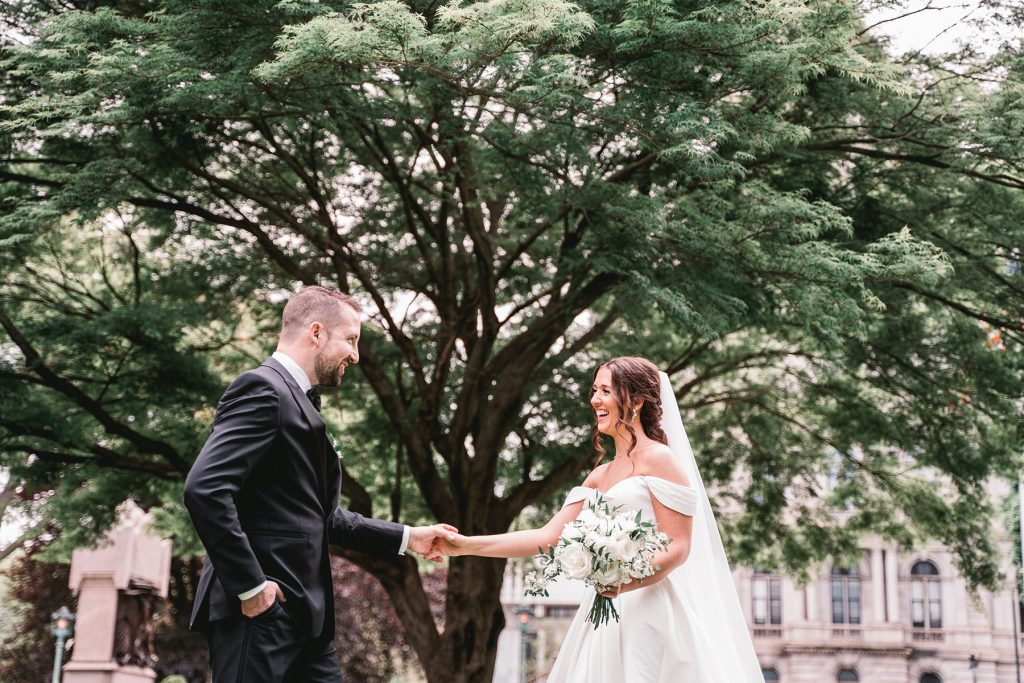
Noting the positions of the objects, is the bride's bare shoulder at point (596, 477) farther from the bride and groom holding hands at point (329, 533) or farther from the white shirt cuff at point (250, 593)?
the white shirt cuff at point (250, 593)

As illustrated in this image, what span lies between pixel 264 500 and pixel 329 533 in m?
0.87

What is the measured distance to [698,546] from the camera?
555 centimetres

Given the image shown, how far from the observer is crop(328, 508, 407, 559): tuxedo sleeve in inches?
205

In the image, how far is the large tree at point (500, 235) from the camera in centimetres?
967

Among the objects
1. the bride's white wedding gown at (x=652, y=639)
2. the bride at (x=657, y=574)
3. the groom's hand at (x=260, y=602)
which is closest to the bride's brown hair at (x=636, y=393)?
the bride at (x=657, y=574)

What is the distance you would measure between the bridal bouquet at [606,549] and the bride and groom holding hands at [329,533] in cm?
9

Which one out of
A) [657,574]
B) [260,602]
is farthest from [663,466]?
[260,602]

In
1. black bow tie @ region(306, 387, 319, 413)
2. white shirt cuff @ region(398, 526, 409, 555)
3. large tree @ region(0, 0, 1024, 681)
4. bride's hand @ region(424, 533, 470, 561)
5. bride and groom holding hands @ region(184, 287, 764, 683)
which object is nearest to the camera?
bride and groom holding hands @ region(184, 287, 764, 683)

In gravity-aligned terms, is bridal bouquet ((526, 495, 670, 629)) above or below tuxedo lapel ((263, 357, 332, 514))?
below

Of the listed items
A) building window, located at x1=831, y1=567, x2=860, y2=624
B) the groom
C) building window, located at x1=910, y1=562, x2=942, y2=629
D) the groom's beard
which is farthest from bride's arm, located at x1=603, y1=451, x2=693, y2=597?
building window, located at x1=910, y1=562, x2=942, y2=629

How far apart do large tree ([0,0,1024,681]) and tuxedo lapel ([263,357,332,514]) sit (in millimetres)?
4609

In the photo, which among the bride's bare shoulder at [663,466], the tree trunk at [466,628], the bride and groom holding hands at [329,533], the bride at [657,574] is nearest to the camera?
the bride and groom holding hands at [329,533]

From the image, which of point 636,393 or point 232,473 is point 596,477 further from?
point 232,473

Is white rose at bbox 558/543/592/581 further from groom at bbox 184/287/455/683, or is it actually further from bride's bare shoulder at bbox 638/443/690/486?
groom at bbox 184/287/455/683
